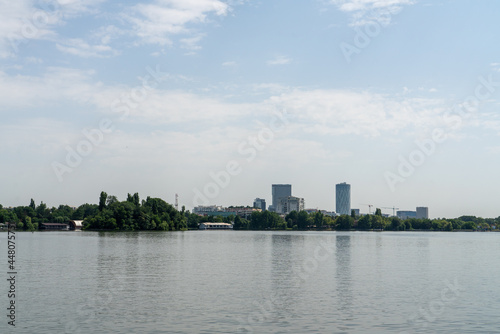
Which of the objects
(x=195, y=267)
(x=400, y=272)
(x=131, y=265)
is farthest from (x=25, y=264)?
(x=400, y=272)

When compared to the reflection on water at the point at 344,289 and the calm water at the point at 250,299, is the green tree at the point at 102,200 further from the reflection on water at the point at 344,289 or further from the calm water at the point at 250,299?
the reflection on water at the point at 344,289

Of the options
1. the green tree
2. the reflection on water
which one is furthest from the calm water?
the green tree

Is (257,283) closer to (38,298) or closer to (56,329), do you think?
(38,298)

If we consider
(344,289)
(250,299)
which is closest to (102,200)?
(344,289)

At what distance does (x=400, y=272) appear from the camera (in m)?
50.7

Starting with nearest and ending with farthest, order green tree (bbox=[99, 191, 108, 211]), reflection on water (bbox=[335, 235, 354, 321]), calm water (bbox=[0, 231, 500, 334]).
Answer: calm water (bbox=[0, 231, 500, 334]) → reflection on water (bbox=[335, 235, 354, 321]) → green tree (bbox=[99, 191, 108, 211])

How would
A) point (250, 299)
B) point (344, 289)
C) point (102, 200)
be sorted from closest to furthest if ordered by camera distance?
point (250, 299), point (344, 289), point (102, 200)

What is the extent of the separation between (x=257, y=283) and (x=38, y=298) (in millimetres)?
16206

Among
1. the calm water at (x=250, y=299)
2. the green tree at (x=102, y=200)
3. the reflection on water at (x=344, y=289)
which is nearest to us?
the calm water at (x=250, y=299)

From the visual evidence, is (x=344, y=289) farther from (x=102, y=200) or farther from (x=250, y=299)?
(x=102, y=200)

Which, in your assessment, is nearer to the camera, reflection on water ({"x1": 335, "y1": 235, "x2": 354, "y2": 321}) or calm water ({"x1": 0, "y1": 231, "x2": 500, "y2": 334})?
calm water ({"x1": 0, "y1": 231, "x2": 500, "y2": 334})

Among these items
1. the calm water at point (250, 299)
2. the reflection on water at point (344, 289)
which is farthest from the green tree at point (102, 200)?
the reflection on water at point (344, 289)

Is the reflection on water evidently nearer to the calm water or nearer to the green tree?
the calm water

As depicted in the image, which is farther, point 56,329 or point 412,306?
point 412,306
